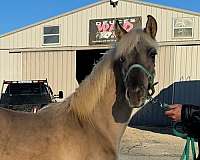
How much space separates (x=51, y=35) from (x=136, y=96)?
23120 mm

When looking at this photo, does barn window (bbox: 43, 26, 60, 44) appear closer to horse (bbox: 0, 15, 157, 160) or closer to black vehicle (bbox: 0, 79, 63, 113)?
black vehicle (bbox: 0, 79, 63, 113)

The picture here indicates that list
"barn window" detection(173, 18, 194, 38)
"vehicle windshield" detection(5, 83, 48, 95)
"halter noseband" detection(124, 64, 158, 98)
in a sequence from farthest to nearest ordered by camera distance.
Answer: "barn window" detection(173, 18, 194, 38) → "vehicle windshield" detection(5, 83, 48, 95) → "halter noseband" detection(124, 64, 158, 98)

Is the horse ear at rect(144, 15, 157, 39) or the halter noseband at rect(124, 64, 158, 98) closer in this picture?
the halter noseband at rect(124, 64, 158, 98)

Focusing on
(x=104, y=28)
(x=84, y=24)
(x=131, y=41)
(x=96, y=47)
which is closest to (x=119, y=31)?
Answer: (x=131, y=41)

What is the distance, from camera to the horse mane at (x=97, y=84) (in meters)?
4.22

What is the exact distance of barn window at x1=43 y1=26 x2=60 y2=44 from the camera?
1037 inches

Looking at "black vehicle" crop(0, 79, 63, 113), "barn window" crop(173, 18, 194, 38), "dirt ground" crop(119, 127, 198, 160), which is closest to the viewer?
"dirt ground" crop(119, 127, 198, 160)

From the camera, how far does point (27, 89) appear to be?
52.5 ft

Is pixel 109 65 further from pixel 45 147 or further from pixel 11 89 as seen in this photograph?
pixel 11 89

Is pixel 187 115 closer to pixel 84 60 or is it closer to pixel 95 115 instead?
pixel 95 115

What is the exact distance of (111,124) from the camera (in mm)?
4285

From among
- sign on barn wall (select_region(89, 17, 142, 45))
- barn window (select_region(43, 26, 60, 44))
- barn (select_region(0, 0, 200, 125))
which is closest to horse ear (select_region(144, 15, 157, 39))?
barn (select_region(0, 0, 200, 125))

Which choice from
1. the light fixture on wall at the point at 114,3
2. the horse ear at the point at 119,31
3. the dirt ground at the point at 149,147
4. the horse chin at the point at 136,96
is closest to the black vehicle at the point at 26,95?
the dirt ground at the point at 149,147

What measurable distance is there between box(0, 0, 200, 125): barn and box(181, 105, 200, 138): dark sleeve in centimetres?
1669
